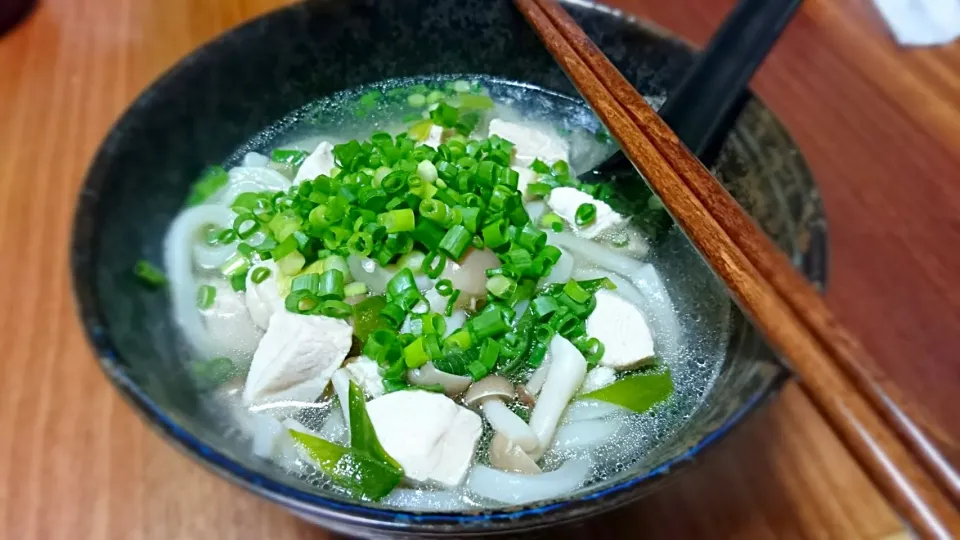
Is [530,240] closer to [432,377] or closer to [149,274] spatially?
[432,377]

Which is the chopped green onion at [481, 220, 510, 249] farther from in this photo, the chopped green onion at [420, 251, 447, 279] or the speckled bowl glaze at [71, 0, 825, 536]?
the speckled bowl glaze at [71, 0, 825, 536]

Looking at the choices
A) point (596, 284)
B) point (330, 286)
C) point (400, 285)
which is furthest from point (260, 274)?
point (596, 284)

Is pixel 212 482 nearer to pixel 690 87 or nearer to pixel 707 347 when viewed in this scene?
pixel 707 347

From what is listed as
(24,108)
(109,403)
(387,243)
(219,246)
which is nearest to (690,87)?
(387,243)

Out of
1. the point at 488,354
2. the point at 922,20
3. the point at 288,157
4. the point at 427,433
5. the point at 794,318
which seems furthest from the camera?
the point at 922,20

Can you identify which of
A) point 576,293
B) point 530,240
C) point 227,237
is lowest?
point 576,293

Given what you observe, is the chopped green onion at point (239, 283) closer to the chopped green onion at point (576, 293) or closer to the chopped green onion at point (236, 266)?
the chopped green onion at point (236, 266)

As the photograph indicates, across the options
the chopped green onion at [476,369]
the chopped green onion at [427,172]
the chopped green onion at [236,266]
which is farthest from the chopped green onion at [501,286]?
the chopped green onion at [236,266]
